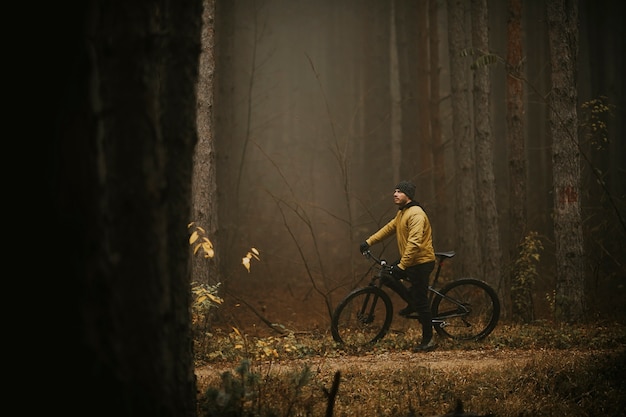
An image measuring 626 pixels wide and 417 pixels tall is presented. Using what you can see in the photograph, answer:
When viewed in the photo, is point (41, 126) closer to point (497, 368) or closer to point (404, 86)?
point (497, 368)

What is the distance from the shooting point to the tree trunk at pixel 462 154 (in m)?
15.4

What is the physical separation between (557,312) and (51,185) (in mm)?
11219

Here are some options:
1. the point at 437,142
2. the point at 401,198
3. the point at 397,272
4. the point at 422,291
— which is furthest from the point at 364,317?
the point at 437,142

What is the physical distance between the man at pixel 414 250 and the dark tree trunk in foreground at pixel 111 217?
6184 mm

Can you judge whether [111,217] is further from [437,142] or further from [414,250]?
[437,142]

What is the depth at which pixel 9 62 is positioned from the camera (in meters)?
3.39

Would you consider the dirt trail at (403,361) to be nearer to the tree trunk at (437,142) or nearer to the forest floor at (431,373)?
the forest floor at (431,373)

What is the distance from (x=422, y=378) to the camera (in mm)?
8242

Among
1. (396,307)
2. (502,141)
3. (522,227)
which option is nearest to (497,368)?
(522,227)

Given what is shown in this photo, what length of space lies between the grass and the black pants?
43cm

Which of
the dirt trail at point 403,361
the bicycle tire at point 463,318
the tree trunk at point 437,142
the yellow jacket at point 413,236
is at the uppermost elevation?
the tree trunk at point 437,142

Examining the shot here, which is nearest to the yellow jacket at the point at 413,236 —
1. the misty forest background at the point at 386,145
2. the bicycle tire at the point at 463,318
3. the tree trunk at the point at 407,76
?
the bicycle tire at the point at 463,318

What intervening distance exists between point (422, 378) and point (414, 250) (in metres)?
2.29

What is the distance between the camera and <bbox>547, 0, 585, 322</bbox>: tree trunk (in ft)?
41.4
